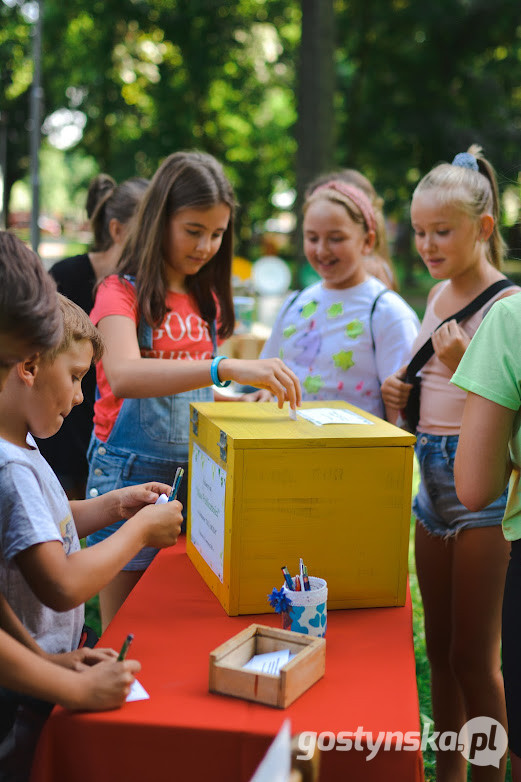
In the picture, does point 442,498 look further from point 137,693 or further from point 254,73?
point 254,73

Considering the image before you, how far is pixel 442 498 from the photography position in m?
2.12

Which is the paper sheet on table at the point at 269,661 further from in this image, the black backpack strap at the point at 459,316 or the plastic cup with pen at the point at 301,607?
the black backpack strap at the point at 459,316

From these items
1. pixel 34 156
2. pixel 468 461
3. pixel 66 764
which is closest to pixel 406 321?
pixel 468 461

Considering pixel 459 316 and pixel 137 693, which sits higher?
pixel 459 316

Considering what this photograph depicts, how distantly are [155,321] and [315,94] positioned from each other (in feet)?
26.1

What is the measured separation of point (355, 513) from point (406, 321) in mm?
994

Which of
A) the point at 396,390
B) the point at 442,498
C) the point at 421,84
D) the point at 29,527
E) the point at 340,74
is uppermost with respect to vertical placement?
the point at 340,74

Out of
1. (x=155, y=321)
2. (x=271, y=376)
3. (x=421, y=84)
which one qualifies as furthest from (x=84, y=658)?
(x=421, y=84)

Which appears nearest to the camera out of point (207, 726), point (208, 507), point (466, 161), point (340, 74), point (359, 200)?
point (207, 726)

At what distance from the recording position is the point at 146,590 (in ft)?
5.75

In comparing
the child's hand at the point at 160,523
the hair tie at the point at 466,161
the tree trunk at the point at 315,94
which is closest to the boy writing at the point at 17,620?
the child's hand at the point at 160,523

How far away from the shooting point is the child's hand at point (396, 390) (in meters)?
2.24

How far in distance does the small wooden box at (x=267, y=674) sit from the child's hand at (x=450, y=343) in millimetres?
950

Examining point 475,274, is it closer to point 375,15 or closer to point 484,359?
point 484,359
